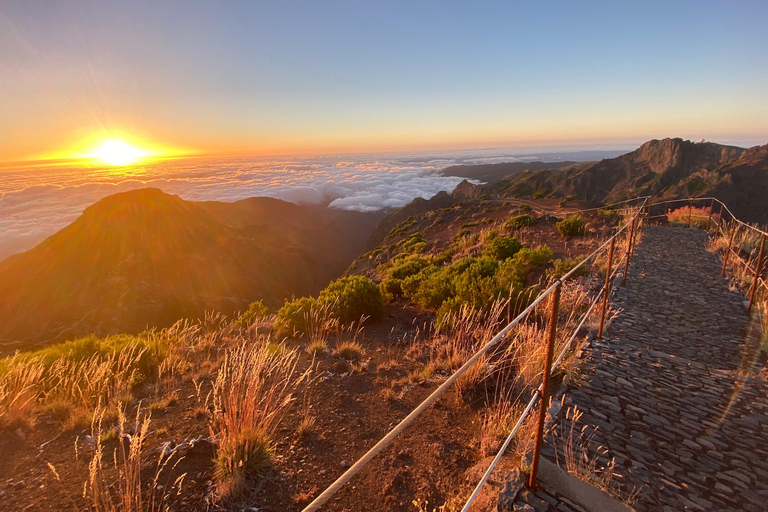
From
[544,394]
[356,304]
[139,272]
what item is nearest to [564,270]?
[356,304]

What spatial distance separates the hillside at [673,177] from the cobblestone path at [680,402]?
3466 centimetres

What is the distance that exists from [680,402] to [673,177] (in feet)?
298

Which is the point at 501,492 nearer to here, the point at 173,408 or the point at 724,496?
the point at 724,496

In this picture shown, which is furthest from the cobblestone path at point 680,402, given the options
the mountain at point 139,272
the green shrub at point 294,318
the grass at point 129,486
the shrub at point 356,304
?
the mountain at point 139,272

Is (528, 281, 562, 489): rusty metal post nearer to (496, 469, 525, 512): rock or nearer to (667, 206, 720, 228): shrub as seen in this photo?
(496, 469, 525, 512): rock

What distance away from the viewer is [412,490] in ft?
8.55

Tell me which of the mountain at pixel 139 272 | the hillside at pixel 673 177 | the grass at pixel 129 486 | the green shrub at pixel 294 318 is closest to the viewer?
the grass at pixel 129 486

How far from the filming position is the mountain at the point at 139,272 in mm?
52281

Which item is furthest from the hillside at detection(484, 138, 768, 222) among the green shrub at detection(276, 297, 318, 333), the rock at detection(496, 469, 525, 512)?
the rock at detection(496, 469, 525, 512)

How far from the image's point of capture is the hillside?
53344 mm

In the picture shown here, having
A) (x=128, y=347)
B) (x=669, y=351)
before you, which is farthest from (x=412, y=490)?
(x=128, y=347)

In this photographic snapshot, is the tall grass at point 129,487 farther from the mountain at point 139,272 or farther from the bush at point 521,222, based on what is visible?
the mountain at point 139,272

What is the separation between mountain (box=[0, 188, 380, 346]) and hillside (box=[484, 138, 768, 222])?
180 ft

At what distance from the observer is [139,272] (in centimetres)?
5788
